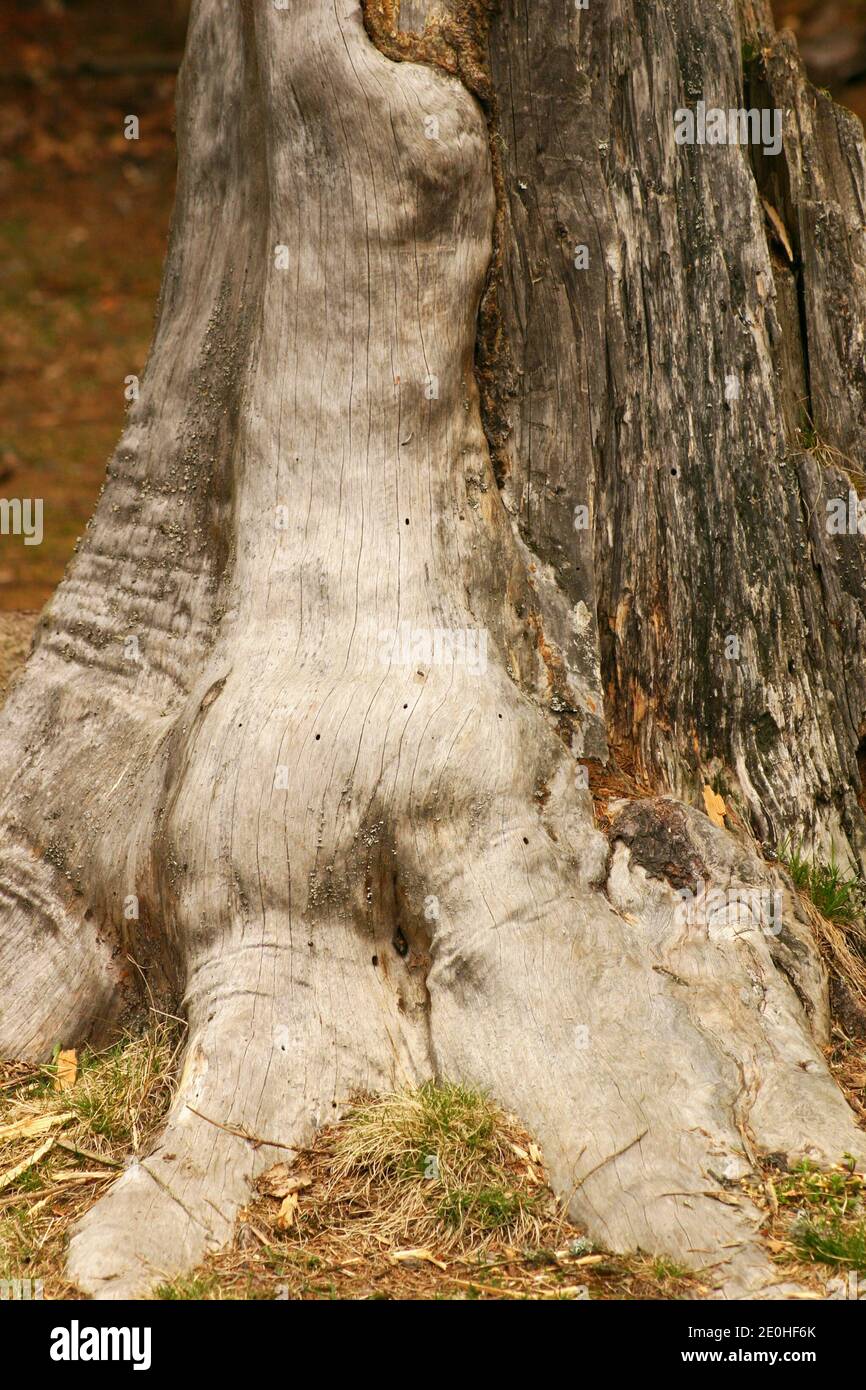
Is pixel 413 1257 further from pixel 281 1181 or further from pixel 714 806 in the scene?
pixel 714 806

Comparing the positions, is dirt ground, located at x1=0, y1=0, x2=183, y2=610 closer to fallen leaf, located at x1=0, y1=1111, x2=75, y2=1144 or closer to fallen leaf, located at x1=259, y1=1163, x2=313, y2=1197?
fallen leaf, located at x1=0, y1=1111, x2=75, y2=1144

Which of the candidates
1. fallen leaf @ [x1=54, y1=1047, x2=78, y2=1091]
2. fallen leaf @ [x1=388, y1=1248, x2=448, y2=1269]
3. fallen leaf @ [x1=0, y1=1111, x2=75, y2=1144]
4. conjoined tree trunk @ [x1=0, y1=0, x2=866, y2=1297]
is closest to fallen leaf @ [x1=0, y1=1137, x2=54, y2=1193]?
fallen leaf @ [x1=0, y1=1111, x2=75, y2=1144]

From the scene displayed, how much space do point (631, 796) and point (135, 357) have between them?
35.3 ft

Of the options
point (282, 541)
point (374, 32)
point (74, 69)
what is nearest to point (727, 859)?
point (282, 541)

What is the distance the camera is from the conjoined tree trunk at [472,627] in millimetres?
3281

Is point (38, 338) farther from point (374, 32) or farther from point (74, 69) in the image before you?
point (374, 32)

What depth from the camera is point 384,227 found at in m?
3.67

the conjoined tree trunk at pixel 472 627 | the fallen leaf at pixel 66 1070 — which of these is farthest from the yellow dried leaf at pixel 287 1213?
the fallen leaf at pixel 66 1070

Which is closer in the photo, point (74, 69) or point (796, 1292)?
point (796, 1292)

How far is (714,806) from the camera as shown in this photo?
4043mm

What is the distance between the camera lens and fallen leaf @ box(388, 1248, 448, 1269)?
290 centimetres

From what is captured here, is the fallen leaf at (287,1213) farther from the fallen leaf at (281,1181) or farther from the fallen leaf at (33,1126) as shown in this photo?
the fallen leaf at (33,1126)

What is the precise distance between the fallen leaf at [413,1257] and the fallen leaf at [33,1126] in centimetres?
108

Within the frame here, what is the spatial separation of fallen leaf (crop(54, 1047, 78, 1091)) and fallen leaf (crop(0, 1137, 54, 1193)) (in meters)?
0.24
